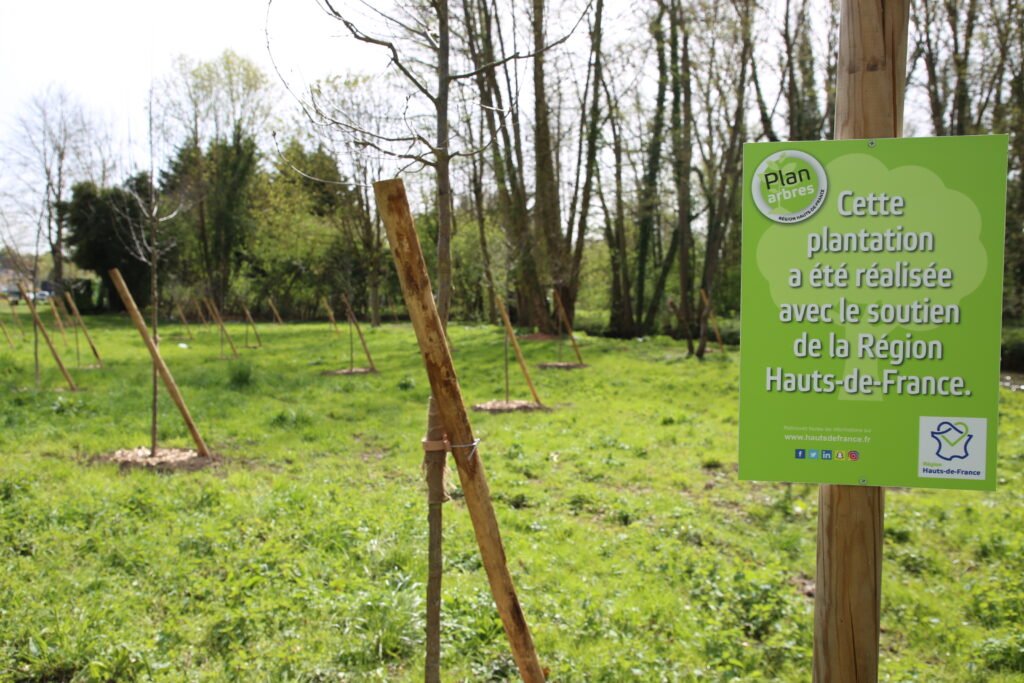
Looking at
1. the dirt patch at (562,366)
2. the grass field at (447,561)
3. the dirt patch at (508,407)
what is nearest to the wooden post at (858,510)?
the grass field at (447,561)

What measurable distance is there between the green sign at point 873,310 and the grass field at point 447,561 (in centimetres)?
192

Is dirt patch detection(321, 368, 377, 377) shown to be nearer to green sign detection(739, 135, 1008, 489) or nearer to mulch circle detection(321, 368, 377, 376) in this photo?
mulch circle detection(321, 368, 377, 376)

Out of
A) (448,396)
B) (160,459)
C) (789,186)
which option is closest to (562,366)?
(160,459)

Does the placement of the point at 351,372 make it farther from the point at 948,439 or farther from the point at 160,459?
the point at 948,439

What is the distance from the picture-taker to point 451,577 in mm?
5305

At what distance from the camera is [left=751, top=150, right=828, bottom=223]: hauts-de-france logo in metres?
2.56

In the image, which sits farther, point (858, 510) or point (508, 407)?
point (508, 407)

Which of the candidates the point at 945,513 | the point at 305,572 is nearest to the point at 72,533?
the point at 305,572

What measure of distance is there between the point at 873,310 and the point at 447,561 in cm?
384

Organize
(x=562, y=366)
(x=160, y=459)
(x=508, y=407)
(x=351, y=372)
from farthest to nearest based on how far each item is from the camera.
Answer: (x=562, y=366) < (x=351, y=372) < (x=508, y=407) < (x=160, y=459)

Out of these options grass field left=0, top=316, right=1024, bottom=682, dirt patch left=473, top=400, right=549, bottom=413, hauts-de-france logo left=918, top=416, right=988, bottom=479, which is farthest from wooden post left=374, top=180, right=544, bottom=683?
dirt patch left=473, top=400, right=549, bottom=413

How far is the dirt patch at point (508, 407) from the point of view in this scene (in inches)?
505

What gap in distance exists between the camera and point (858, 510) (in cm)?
267

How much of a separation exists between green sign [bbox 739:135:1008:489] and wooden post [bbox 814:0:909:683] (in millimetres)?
161
